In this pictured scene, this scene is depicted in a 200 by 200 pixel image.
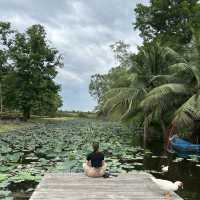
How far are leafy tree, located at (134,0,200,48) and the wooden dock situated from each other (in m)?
31.3

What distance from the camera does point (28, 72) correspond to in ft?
185

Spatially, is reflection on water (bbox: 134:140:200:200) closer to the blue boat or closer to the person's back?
the blue boat

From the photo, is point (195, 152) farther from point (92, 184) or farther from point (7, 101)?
point (7, 101)

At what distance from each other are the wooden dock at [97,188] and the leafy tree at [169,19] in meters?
31.3

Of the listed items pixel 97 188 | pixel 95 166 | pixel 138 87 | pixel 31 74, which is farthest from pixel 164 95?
pixel 31 74

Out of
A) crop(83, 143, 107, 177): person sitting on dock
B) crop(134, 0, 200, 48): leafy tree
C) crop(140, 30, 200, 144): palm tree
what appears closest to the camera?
crop(83, 143, 107, 177): person sitting on dock

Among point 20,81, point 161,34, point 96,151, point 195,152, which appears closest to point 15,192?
point 96,151

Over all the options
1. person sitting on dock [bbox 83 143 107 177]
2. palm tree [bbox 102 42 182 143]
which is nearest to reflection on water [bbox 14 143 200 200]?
Answer: person sitting on dock [bbox 83 143 107 177]

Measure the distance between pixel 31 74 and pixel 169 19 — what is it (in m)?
20.8

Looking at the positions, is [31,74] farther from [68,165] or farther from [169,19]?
[68,165]

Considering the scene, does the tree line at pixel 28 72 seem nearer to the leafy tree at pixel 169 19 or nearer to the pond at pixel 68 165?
the leafy tree at pixel 169 19

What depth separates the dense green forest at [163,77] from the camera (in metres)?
24.2

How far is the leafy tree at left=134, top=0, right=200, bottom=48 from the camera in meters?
43.2

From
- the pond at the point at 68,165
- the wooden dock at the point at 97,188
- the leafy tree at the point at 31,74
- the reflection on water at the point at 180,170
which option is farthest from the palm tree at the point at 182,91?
the leafy tree at the point at 31,74
